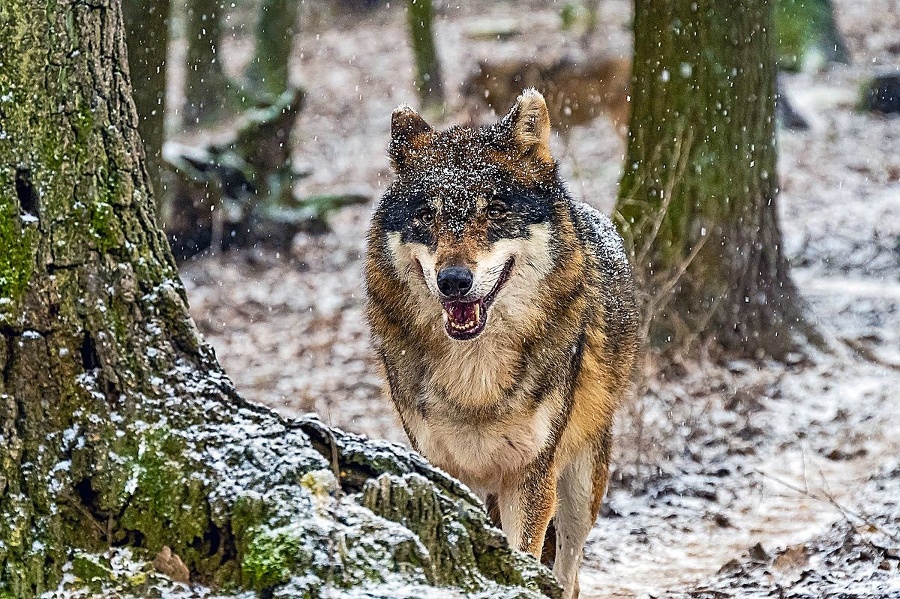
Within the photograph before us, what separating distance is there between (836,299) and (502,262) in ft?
23.9

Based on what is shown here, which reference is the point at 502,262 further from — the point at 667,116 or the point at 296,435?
the point at 667,116

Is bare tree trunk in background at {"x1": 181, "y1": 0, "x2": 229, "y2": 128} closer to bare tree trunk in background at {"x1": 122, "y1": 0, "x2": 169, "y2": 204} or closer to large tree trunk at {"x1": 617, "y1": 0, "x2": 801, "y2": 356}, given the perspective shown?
bare tree trunk in background at {"x1": 122, "y1": 0, "x2": 169, "y2": 204}

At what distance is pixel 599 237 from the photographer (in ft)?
18.8

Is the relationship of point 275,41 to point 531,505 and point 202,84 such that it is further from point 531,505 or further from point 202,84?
point 531,505

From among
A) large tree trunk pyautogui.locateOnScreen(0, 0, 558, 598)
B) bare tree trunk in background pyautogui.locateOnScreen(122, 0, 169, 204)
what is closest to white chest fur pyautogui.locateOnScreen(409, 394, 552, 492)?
large tree trunk pyautogui.locateOnScreen(0, 0, 558, 598)

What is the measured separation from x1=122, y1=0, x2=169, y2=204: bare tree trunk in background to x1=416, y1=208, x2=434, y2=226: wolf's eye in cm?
386

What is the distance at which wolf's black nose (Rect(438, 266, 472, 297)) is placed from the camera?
14.6ft

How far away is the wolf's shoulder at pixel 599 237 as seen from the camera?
17.4ft

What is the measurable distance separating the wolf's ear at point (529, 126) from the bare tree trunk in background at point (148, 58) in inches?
150

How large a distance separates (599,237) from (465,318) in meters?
1.40

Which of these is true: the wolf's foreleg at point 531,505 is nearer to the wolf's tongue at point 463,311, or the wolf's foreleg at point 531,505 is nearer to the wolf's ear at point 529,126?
the wolf's tongue at point 463,311

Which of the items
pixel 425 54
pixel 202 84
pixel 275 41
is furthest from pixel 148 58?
pixel 202 84

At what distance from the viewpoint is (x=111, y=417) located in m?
3.31

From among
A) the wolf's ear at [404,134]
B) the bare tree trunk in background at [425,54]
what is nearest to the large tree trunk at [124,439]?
the wolf's ear at [404,134]
